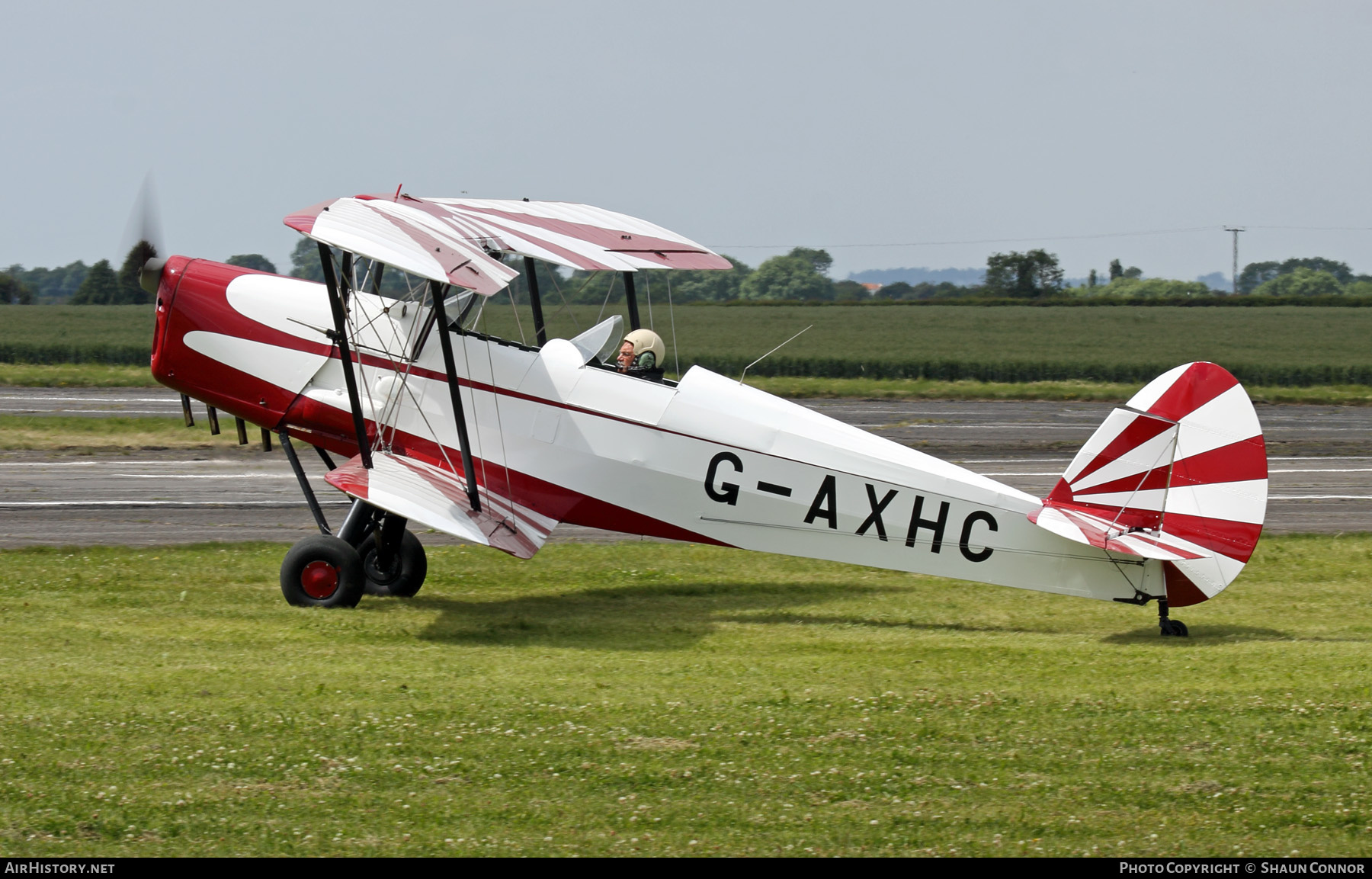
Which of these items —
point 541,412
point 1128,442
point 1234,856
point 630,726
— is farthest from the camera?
point 541,412

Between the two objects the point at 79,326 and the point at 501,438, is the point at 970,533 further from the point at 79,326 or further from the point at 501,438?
the point at 79,326

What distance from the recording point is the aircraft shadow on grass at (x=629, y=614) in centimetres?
929

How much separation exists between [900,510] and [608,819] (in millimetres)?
4656

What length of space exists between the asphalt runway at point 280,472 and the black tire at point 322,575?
3861mm

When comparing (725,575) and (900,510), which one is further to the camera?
(725,575)

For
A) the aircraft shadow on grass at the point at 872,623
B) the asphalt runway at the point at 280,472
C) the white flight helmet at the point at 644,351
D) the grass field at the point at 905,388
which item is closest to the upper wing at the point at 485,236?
the white flight helmet at the point at 644,351

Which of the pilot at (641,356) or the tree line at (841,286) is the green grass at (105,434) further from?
the tree line at (841,286)

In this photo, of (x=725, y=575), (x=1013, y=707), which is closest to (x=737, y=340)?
(x=725, y=575)

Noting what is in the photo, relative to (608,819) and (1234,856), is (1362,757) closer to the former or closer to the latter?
(1234,856)

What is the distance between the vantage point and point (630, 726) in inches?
261

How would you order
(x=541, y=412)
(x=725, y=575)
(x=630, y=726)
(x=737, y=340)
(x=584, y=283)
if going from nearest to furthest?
(x=630, y=726) → (x=541, y=412) → (x=584, y=283) → (x=725, y=575) → (x=737, y=340)

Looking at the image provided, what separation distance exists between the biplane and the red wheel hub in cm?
2

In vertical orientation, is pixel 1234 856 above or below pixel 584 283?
below

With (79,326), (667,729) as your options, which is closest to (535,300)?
(667,729)
